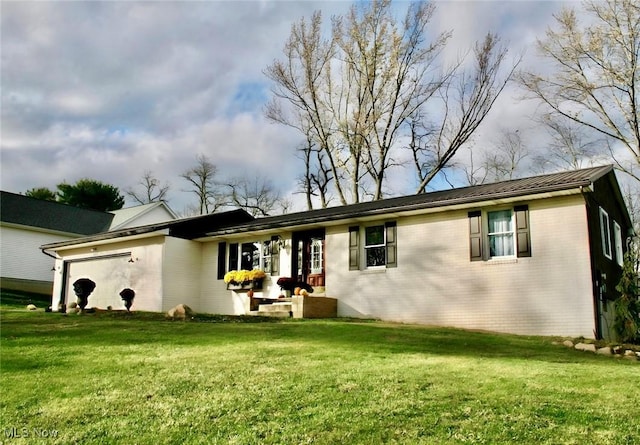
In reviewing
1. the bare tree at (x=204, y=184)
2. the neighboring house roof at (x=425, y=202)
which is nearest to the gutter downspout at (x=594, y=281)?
the neighboring house roof at (x=425, y=202)

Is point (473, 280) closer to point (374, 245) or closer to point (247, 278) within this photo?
point (374, 245)

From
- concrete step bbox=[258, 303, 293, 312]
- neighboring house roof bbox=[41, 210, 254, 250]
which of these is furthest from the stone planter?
neighboring house roof bbox=[41, 210, 254, 250]

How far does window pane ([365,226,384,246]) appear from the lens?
15.7 meters

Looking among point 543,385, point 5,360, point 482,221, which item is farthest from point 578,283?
point 5,360

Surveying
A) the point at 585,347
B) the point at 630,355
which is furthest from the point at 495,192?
the point at 630,355

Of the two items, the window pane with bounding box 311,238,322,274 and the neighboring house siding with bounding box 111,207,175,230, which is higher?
the neighboring house siding with bounding box 111,207,175,230

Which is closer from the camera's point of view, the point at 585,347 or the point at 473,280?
the point at 585,347

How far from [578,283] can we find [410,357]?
5847mm

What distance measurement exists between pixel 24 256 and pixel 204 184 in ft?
49.6

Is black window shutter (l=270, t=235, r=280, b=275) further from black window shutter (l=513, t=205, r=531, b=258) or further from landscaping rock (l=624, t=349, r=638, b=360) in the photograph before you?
landscaping rock (l=624, t=349, r=638, b=360)

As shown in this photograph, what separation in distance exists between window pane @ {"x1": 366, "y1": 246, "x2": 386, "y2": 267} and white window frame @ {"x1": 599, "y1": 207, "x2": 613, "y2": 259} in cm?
558

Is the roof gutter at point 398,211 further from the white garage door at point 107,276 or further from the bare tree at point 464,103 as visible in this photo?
the bare tree at point 464,103

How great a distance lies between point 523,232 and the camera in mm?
12969

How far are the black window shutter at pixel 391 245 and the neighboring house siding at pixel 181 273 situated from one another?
300 inches
